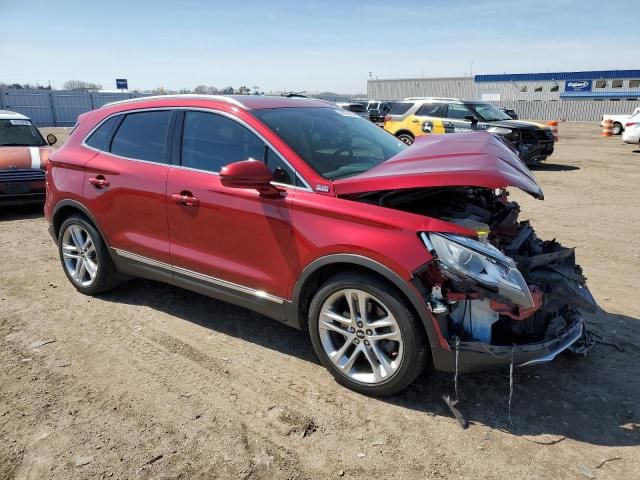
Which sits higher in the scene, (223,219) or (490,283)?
(223,219)

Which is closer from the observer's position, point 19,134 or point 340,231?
point 340,231

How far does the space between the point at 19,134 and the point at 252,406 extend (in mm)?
8356

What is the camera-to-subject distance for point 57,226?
505cm

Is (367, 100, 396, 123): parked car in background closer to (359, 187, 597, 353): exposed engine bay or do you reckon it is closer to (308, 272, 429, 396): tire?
(359, 187, 597, 353): exposed engine bay

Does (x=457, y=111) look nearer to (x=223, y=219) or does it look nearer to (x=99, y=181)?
(x=99, y=181)

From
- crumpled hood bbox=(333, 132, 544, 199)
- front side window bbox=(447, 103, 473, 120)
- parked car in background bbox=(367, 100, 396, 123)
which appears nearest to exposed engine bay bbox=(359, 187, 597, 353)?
crumpled hood bbox=(333, 132, 544, 199)

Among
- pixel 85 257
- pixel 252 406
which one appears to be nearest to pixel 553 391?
pixel 252 406

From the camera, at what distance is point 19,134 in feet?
30.1

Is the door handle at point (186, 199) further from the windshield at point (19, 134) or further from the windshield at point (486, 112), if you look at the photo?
the windshield at point (486, 112)

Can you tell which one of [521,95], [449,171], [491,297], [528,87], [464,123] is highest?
[528,87]

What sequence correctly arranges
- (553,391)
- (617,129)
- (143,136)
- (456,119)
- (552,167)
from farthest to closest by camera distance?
(617,129), (552,167), (456,119), (143,136), (553,391)

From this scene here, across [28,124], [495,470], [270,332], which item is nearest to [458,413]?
[495,470]

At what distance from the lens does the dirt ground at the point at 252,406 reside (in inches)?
105

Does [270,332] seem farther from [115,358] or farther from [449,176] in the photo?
[449,176]
